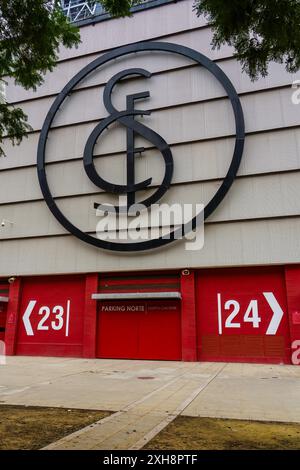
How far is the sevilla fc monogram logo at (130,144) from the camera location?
17.9 m

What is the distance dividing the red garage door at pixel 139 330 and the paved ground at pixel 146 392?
78.1 inches

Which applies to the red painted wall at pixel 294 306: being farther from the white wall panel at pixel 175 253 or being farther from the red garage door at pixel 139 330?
the red garage door at pixel 139 330

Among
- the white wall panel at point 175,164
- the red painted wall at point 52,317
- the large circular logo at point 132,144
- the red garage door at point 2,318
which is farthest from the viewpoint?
the red garage door at point 2,318

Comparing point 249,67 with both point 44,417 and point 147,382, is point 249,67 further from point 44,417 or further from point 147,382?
point 147,382

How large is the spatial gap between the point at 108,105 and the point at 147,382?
1353cm

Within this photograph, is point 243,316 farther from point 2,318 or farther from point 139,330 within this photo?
point 2,318

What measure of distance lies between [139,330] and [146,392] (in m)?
8.58

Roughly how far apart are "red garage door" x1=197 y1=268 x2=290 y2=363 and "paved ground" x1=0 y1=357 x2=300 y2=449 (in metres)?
1.05

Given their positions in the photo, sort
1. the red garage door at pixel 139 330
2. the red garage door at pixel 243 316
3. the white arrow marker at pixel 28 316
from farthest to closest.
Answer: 1. the white arrow marker at pixel 28 316
2. the red garage door at pixel 139 330
3. the red garage door at pixel 243 316

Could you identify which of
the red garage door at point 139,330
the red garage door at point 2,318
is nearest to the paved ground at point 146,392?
the red garage door at point 139,330

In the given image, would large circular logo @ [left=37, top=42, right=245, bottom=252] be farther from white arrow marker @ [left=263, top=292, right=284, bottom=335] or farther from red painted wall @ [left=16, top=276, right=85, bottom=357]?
white arrow marker @ [left=263, top=292, right=284, bottom=335]

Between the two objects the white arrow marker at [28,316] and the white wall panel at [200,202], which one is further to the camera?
the white arrow marker at [28,316]

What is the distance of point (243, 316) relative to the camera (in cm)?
1642

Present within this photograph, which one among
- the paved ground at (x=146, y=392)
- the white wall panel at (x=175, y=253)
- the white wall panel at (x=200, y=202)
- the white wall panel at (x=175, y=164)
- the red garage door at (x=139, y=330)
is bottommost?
the paved ground at (x=146, y=392)
